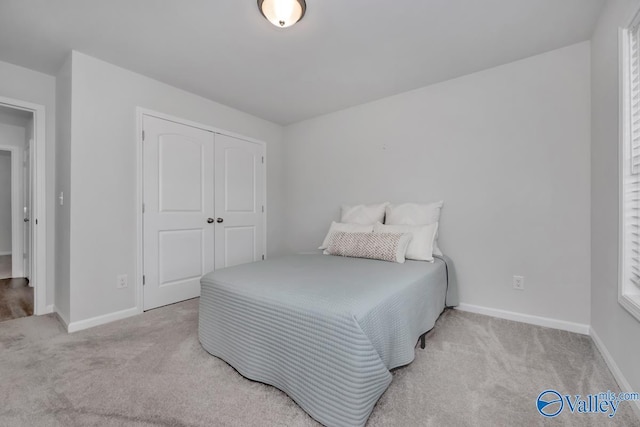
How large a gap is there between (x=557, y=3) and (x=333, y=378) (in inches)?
98.9

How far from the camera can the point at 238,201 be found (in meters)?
3.53

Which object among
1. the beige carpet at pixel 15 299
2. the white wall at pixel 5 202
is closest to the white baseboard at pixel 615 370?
the beige carpet at pixel 15 299

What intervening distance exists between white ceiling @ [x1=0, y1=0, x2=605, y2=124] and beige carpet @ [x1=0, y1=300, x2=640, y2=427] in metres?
2.21

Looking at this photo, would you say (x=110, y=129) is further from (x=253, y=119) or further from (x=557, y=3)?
(x=557, y=3)

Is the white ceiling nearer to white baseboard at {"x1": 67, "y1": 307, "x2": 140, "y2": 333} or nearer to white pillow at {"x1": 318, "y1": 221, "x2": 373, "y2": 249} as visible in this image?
white pillow at {"x1": 318, "y1": 221, "x2": 373, "y2": 249}

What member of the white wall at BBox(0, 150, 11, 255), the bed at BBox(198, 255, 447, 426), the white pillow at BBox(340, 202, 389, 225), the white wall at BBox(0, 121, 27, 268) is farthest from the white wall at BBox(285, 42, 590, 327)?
the white wall at BBox(0, 150, 11, 255)

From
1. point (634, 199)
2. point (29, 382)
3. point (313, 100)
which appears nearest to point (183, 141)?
point (313, 100)

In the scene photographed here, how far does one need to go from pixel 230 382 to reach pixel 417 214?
6.74 ft

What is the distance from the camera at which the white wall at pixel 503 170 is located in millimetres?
2158

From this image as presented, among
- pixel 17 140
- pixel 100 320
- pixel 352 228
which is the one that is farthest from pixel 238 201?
pixel 17 140

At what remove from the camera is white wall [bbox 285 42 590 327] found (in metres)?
2.16

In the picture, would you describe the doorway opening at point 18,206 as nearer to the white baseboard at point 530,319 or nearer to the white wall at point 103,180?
the white wall at point 103,180

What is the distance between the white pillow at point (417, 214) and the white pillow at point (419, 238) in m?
0.11

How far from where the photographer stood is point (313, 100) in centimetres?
321
